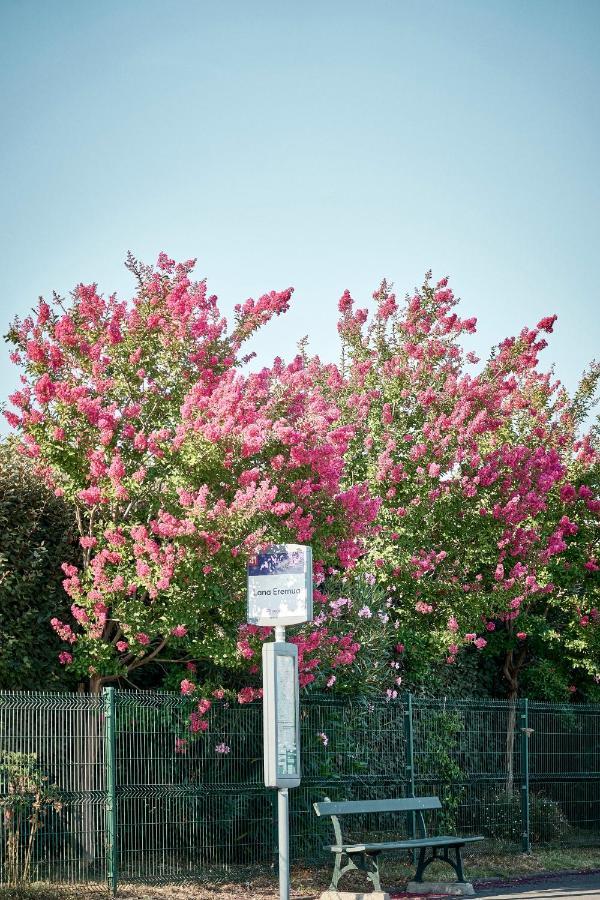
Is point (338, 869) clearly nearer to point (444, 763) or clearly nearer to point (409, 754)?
point (409, 754)

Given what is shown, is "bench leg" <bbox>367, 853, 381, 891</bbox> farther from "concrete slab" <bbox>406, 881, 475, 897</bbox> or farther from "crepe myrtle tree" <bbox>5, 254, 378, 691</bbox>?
"crepe myrtle tree" <bbox>5, 254, 378, 691</bbox>

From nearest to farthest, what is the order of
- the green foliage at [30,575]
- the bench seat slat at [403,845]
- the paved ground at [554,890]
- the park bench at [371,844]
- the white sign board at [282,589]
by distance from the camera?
the white sign board at [282,589] < the bench seat slat at [403,845] < the park bench at [371,844] < the paved ground at [554,890] < the green foliage at [30,575]

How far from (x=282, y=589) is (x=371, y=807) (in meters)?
3.51

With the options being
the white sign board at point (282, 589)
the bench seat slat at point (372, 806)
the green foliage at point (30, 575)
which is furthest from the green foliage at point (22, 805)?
the bench seat slat at point (372, 806)

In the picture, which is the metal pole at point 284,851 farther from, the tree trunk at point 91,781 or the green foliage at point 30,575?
the green foliage at point 30,575

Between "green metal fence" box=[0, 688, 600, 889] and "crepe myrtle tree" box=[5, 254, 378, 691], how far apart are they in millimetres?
982

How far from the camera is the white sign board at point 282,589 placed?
37.3 ft

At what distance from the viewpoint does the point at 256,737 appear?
14195 millimetres

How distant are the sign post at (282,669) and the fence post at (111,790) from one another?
1837mm

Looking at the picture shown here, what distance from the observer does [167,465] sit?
1328 cm

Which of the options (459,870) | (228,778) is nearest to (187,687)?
(228,778)

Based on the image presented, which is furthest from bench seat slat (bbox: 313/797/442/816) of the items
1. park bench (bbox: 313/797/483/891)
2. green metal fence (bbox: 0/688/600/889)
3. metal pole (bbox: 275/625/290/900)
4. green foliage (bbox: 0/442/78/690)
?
green foliage (bbox: 0/442/78/690)

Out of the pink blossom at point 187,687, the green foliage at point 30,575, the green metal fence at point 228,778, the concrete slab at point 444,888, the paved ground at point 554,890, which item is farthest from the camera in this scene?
the concrete slab at point 444,888

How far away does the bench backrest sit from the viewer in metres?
12.9
